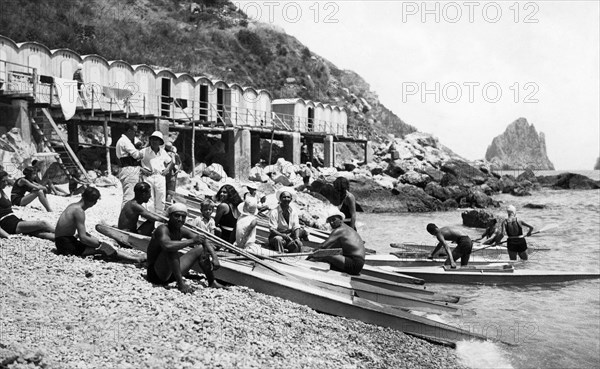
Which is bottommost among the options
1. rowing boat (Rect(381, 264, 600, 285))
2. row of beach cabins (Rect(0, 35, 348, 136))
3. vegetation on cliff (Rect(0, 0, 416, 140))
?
rowing boat (Rect(381, 264, 600, 285))

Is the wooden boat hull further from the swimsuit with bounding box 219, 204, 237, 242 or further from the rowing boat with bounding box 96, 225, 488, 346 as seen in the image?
the rowing boat with bounding box 96, 225, 488, 346

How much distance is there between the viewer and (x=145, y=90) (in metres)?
32.0

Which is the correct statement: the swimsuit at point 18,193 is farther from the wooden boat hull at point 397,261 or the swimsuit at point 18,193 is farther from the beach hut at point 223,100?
the beach hut at point 223,100

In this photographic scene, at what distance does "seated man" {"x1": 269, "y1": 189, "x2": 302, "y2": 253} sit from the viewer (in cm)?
1075

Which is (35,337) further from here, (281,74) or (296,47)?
(296,47)

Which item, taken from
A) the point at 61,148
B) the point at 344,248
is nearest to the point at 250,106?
the point at 61,148

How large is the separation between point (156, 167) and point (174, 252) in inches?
148

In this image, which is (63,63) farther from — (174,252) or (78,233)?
(174,252)

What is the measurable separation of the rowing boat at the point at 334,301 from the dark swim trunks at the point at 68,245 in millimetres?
2210

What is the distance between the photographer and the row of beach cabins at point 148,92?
2522 cm

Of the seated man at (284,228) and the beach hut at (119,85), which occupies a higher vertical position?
the beach hut at (119,85)

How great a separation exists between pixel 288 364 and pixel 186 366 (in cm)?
117

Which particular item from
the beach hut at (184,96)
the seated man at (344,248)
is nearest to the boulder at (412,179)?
the beach hut at (184,96)

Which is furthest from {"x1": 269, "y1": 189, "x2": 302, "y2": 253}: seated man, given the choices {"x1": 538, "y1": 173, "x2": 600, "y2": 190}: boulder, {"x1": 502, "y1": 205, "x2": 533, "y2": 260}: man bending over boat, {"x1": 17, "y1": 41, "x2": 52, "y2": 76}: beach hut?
{"x1": 538, "y1": 173, "x2": 600, "y2": 190}: boulder
